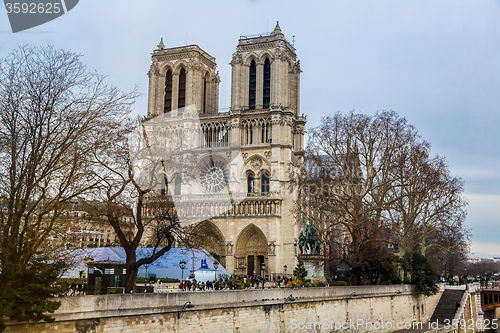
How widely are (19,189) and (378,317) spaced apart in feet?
68.7

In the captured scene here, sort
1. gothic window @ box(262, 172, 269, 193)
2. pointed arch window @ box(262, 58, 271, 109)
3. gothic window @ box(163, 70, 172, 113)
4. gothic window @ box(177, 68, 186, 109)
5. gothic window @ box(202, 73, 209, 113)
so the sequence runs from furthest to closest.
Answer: gothic window @ box(202, 73, 209, 113), gothic window @ box(163, 70, 172, 113), gothic window @ box(177, 68, 186, 109), pointed arch window @ box(262, 58, 271, 109), gothic window @ box(262, 172, 269, 193)

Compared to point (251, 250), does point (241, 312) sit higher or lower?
lower

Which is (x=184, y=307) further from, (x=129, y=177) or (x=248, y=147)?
(x=248, y=147)

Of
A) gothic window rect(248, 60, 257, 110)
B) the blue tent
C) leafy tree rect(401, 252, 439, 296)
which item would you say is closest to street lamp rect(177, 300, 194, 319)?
the blue tent

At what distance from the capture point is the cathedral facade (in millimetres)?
49000

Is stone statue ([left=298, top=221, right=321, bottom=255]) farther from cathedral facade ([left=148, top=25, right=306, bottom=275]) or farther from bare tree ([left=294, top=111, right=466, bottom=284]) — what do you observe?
cathedral facade ([left=148, top=25, right=306, bottom=275])

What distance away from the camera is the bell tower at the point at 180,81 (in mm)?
54156

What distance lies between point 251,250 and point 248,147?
945 centimetres

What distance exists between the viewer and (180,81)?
5616 cm

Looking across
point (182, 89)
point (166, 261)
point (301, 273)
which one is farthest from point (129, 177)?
point (182, 89)

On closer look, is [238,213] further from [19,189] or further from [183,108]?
[19,189]

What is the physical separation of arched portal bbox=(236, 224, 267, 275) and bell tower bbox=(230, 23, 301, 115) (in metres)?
11.7

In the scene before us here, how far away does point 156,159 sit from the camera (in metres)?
20.7

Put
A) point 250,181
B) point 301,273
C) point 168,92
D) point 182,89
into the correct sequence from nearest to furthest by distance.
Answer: point 301,273, point 250,181, point 182,89, point 168,92
